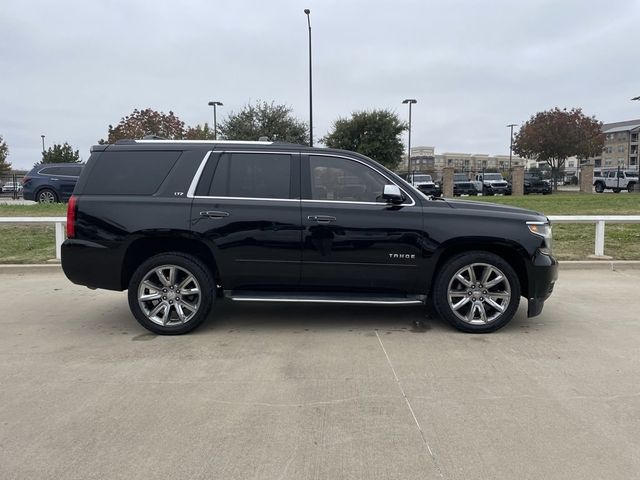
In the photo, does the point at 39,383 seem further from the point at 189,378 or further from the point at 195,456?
the point at 195,456

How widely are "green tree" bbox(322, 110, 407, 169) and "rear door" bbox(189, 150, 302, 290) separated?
1238 inches

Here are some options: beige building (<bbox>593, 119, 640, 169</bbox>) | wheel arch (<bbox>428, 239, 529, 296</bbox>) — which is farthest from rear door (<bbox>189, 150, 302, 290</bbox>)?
beige building (<bbox>593, 119, 640, 169</bbox>)

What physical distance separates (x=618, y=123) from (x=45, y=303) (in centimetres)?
13090

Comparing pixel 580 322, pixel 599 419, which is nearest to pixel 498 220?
pixel 580 322

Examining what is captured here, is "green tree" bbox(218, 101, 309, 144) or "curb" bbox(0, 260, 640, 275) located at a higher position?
"green tree" bbox(218, 101, 309, 144)

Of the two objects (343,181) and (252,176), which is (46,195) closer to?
(252,176)

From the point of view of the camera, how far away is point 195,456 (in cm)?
317

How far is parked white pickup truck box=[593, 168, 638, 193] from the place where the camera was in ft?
132

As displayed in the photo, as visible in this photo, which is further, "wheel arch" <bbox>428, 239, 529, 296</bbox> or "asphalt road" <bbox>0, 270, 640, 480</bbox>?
"wheel arch" <bbox>428, 239, 529, 296</bbox>

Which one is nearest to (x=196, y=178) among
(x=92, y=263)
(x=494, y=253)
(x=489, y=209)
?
(x=92, y=263)

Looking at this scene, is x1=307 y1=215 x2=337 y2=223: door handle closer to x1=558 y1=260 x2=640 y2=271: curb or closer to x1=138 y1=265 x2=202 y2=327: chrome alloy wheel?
x1=138 y1=265 x2=202 y2=327: chrome alloy wheel

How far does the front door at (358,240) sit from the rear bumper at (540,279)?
45.6 inches

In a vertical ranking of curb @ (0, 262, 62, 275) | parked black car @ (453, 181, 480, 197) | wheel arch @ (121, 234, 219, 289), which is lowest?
curb @ (0, 262, 62, 275)

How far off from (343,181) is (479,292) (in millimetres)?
1777
